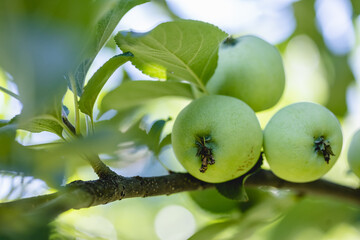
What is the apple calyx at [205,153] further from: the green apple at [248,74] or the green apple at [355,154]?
the green apple at [355,154]

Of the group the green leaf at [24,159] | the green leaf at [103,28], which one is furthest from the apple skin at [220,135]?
the green leaf at [24,159]

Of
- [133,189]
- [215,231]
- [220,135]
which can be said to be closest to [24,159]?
[133,189]

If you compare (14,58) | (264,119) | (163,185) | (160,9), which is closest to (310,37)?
(264,119)

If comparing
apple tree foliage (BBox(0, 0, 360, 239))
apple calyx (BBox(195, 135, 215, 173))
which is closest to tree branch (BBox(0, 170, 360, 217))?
apple tree foliage (BBox(0, 0, 360, 239))

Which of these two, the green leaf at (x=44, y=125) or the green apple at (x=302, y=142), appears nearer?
the green leaf at (x=44, y=125)

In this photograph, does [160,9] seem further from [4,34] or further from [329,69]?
[4,34]

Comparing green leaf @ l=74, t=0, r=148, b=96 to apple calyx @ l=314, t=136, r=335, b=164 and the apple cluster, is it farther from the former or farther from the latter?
apple calyx @ l=314, t=136, r=335, b=164
